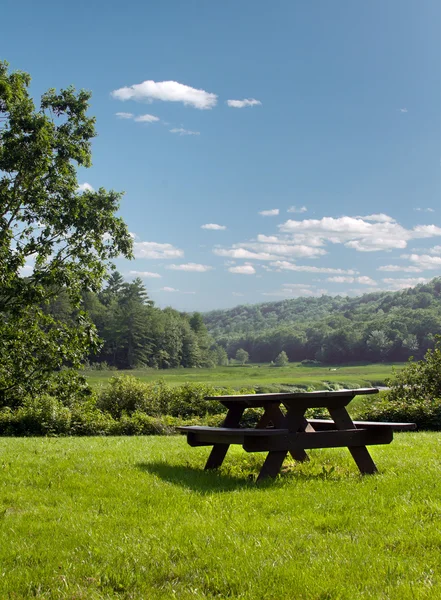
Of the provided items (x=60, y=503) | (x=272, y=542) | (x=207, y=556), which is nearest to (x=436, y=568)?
(x=272, y=542)

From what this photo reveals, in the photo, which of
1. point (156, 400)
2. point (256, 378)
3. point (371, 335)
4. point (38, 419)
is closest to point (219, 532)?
point (38, 419)

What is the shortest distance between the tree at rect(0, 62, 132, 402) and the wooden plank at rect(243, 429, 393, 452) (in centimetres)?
1188

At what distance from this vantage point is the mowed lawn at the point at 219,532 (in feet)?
11.2

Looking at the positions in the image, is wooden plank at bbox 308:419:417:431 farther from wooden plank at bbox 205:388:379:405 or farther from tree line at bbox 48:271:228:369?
tree line at bbox 48:271:228:369

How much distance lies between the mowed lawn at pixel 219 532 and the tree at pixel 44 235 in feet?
34.1

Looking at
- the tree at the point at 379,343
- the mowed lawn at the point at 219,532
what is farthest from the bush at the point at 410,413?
the tree at the point at 379,343

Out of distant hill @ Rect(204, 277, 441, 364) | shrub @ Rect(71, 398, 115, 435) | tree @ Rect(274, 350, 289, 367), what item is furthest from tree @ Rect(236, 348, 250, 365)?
shrub @ Rect(71, 398, 115, 435)

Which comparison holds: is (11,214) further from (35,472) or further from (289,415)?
(289,415)

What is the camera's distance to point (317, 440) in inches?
244

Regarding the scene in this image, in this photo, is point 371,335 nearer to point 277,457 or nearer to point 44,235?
point 44,235

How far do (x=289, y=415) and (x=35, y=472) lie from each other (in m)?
3.17

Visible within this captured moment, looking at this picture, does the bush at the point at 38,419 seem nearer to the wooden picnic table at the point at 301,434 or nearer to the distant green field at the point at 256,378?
the wooden picnic table at the point at 301,434

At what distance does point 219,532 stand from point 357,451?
2.68 m

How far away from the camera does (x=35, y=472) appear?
6684 mm
